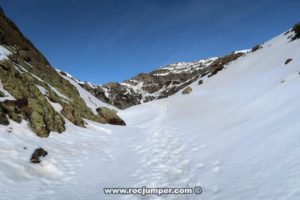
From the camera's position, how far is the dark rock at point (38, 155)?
442 inches

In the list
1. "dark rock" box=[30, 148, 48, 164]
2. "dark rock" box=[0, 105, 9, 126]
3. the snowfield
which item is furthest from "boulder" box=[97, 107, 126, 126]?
"dark rock" box=[30, 148, 48, 164]

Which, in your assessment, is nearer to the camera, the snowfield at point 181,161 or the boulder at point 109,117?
the snowfield at point 181,161

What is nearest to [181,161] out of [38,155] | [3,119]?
[38,155]

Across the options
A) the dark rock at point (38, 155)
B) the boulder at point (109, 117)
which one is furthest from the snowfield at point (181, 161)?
the boulder at point (109, 117)

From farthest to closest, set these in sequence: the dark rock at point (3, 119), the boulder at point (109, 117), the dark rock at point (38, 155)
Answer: the boulder at point (109, 117) → the dark rock at point (3, 119) → the dark rock at point (38, 155)

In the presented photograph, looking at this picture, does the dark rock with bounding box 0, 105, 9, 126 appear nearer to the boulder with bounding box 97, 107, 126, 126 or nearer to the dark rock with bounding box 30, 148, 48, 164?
the dark rock with bounding box 30, 148, 48, 164

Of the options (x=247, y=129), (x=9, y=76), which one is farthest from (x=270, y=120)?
(x=9, y=76)

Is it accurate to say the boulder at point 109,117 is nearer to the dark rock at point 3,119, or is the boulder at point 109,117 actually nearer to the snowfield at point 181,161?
the snowfield at point 181,161

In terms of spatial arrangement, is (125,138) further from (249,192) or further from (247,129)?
(249,192)

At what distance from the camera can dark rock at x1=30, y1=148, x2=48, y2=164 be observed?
1123cm

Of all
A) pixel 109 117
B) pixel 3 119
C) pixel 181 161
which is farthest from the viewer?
pixel 109 117

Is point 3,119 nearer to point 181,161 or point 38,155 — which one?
point 38,155

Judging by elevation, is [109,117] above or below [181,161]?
above

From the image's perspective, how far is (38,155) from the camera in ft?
38.8
